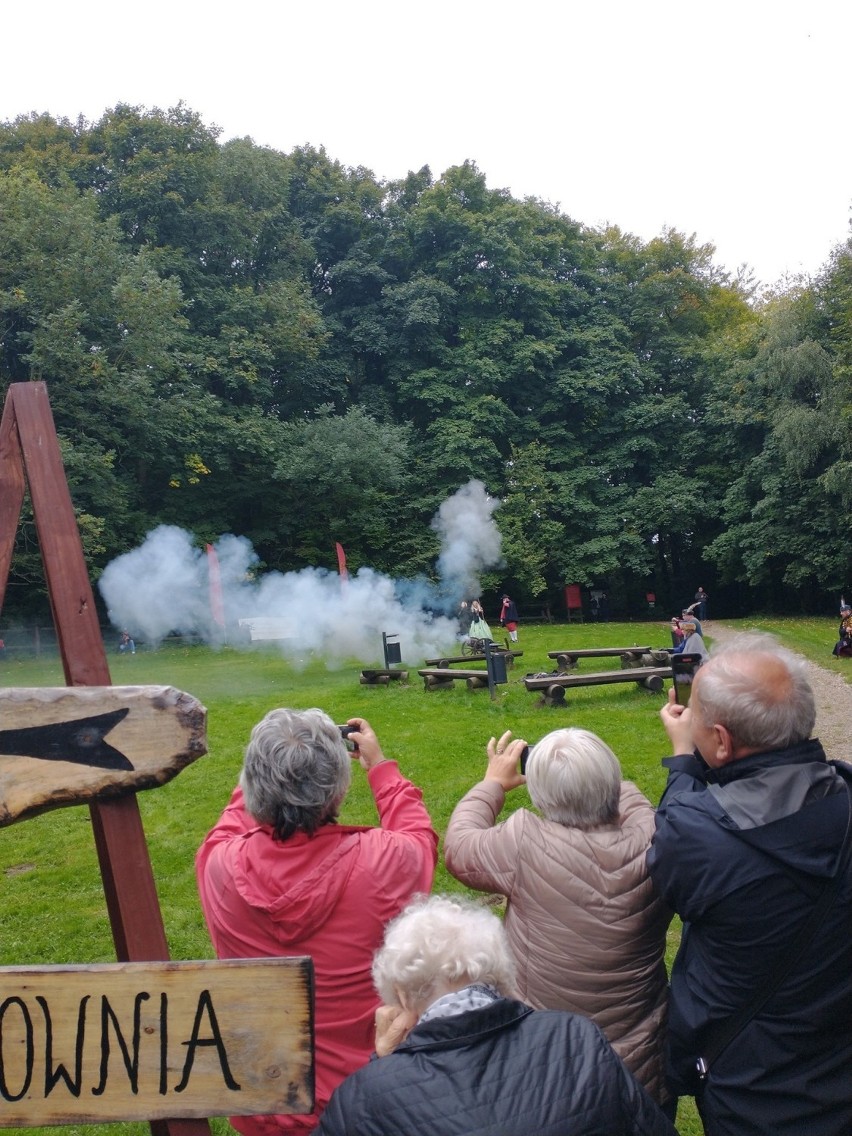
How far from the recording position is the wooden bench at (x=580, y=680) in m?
11.2

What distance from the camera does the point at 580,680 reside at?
36.5 ft

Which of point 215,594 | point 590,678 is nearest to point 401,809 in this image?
point 590,678

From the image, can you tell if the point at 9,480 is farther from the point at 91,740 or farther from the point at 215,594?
the point at 215,594

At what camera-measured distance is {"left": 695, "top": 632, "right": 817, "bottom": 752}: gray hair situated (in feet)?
6.35

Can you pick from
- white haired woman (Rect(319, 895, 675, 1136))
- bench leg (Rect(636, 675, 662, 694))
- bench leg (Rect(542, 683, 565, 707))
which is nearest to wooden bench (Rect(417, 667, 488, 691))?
bench leg (Rect(542, 683, 565, 707))

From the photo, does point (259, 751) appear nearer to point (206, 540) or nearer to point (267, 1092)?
point (267, 1092)

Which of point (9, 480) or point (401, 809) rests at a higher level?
point (9, 480)

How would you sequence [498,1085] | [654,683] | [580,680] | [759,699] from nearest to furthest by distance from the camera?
[498,1085], [759,699], [580,680], [654,683]

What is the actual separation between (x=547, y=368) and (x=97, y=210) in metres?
17.7

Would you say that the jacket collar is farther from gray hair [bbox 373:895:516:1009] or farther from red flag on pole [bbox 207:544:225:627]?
red flag on pole [bbox 207:544:225:627]

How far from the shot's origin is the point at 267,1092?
1.63m

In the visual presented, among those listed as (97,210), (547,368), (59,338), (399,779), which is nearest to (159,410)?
(59,338)

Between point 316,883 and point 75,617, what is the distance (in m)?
0.89

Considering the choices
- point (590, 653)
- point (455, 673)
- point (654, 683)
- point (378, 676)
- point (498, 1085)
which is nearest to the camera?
point (498, 1085)
